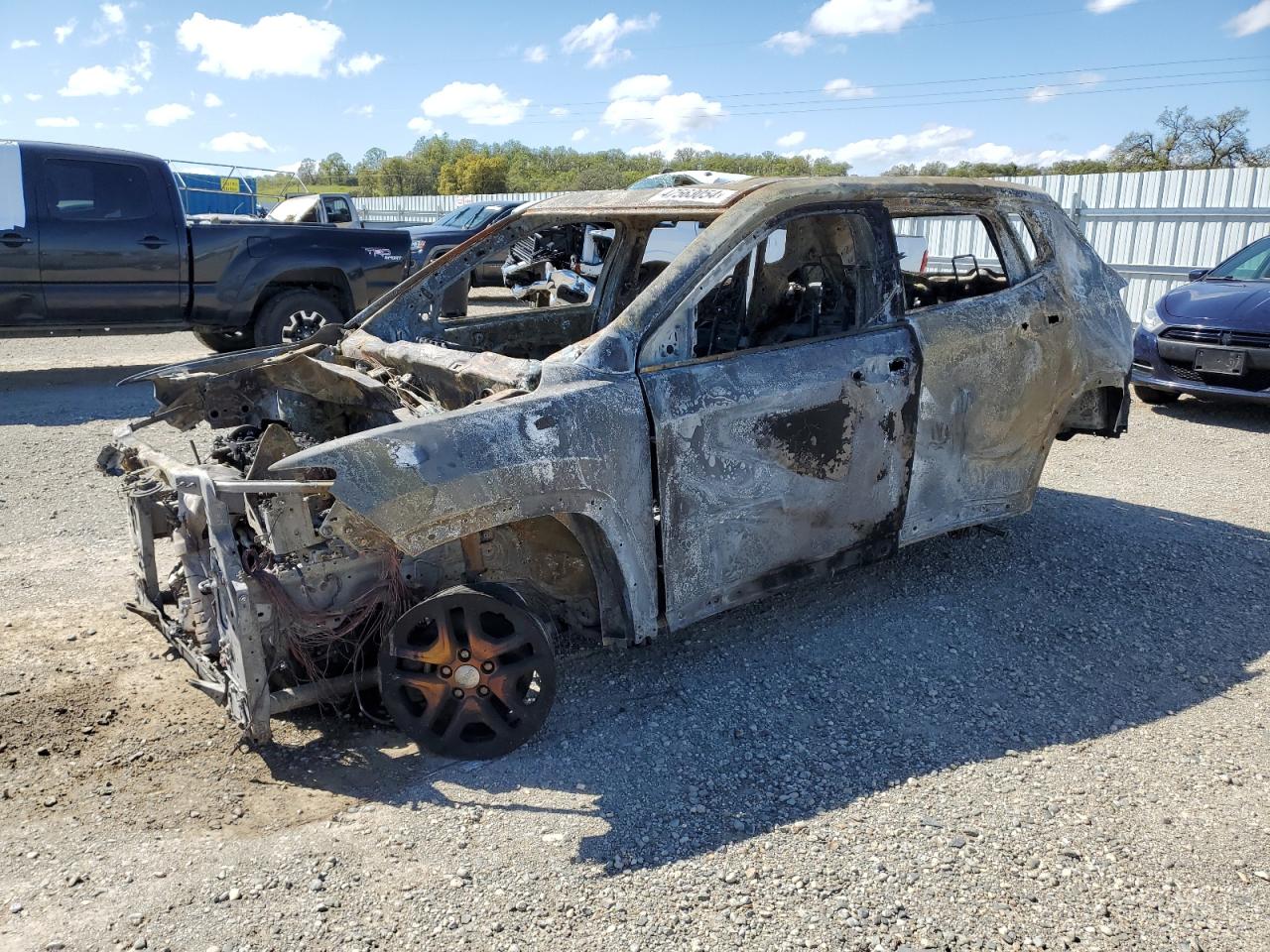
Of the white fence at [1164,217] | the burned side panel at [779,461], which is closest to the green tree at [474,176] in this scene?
the white fence at [1164,217]

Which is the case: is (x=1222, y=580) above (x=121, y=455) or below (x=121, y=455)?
below

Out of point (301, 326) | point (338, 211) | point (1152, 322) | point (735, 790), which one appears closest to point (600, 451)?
point (735, 790)

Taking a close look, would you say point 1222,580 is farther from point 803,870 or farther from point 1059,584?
point 803,870

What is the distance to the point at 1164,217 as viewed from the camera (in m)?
13.4

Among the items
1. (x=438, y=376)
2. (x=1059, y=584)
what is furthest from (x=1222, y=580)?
(x=438, y=376)

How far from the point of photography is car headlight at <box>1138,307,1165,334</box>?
344 inches

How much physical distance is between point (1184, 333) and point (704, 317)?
5704mm

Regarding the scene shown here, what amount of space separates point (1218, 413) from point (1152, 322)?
0.99 meters

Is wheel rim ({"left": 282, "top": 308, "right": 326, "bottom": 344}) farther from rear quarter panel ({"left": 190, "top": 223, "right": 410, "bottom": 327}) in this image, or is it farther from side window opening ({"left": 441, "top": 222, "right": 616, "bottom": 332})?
side window opening ({"left": 441, "top": 222, "right": 616, "bottom": 332})

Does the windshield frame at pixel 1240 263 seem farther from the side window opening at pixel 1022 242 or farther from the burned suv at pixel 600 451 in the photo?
the side window opening at pixel 1022 242

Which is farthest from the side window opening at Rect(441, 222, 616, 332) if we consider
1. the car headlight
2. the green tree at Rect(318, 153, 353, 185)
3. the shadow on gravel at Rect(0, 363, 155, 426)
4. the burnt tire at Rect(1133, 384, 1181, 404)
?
the green tree at Rect(318, 153, 353, 185)

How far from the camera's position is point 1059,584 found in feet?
15.9

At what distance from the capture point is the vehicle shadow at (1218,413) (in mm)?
8344

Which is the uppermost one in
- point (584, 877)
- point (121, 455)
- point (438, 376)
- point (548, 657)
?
point (438, 376)
